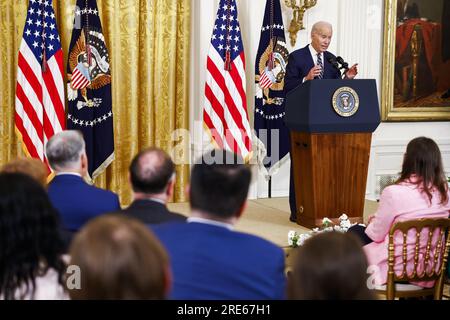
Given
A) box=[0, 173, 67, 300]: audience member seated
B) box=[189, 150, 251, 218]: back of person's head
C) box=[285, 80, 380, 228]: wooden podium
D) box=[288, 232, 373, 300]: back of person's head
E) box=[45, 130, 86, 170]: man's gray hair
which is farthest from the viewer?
box=[285, 80, 380, 228]: wooden podium

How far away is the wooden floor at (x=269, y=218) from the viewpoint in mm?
6559

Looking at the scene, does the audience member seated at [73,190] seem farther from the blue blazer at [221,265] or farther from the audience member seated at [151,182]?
the blue blazer at [221,265]

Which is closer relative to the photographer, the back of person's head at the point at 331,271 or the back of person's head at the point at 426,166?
the back of person's head at the point at 331,271

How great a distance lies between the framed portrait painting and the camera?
9.37 metres

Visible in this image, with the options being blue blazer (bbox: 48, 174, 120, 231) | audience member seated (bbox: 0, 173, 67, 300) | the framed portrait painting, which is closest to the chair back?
blue blazer (bbox: 48, 174, 120, 231)

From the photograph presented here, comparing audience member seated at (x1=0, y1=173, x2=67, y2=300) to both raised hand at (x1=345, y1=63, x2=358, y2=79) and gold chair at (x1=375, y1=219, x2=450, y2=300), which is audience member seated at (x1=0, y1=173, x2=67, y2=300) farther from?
raised hand at (x1=345, y1=63, x2=358, y2=79)

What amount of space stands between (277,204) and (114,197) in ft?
16.1

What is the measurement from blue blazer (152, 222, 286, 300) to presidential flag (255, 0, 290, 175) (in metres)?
6.06

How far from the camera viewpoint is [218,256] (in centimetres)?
227

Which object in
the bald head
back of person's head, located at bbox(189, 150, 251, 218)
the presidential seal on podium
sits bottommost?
back of person's head, located at bbox(189, 150, 251, 218)

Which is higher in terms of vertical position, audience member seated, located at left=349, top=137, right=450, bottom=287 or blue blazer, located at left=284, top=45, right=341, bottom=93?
Result: blue blazer, located at left=284, top=45, right=341, bottom=93

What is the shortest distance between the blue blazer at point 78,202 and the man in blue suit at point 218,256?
1.16 meters

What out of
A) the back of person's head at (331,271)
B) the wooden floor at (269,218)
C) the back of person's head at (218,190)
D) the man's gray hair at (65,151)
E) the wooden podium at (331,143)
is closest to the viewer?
the back of person's head at (331,271)

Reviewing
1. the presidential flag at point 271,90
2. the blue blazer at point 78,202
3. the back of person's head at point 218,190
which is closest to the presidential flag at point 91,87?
the presidential flag at point 271,90
